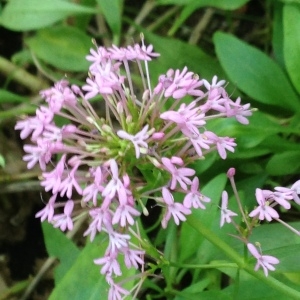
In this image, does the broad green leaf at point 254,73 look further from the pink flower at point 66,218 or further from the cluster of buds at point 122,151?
the pink flower at point 66,218

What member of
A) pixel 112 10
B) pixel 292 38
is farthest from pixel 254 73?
pixel 112 10

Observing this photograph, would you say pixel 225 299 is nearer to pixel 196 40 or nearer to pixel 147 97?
pixel 147 97

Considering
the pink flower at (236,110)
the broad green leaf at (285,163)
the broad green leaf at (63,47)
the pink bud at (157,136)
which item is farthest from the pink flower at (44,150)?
the broad green leaf at (63,47)

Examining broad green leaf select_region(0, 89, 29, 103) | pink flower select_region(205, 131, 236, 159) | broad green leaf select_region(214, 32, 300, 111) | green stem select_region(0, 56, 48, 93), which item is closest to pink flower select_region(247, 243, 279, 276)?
pink flower select_region(205, 131, 236, 159)

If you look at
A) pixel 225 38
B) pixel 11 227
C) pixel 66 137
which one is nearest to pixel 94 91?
pixel 66 137

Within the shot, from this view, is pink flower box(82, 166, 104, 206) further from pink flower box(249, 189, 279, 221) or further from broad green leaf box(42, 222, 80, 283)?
broad green leaf box(42, 222, 80, 283)

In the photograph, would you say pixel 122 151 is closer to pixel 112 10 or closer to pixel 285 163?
pixel 285 163
